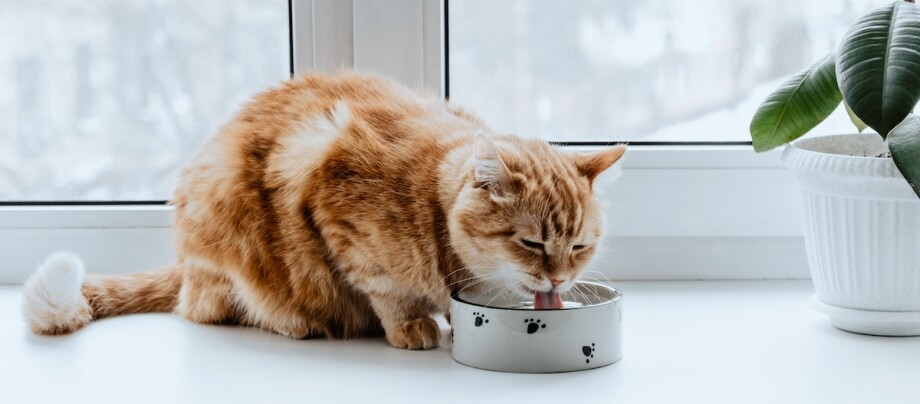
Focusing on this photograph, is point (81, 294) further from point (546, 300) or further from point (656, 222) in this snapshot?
point (656, 222)

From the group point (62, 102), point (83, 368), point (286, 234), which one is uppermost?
point (62, 102)

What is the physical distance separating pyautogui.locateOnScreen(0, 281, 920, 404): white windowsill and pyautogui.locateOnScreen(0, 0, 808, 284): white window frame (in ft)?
0.79

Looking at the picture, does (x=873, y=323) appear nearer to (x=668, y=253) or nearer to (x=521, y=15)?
(x=668, y=253)

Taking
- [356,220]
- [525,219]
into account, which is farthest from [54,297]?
[525,219]

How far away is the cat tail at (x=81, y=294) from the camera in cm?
139

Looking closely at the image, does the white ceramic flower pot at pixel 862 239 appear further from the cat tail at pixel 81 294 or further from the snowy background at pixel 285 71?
the cat tail at pixel 81 294

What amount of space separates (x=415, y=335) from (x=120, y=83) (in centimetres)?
79

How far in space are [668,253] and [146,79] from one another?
0.98 m

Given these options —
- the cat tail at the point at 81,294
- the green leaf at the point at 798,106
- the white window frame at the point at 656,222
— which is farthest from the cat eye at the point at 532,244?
the cat tail at the point at 81,294

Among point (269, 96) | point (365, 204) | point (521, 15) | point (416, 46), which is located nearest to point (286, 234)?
point (365, 204)

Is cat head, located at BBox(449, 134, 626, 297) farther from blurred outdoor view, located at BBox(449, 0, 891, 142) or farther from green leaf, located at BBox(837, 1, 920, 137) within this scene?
blurred outdoor view, located at BBox(449, 0, 891, 142)

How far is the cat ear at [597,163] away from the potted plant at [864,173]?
0.81ft

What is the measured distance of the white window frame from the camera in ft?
5.66

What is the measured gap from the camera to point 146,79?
1.75 metres
